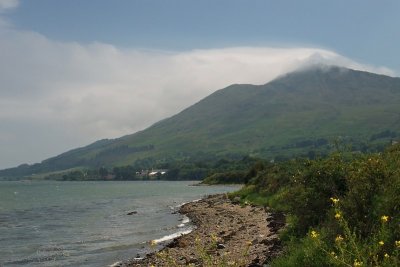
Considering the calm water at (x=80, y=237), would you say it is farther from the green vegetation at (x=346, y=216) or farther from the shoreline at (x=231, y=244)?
the green vegetation at (x=346, y=216)

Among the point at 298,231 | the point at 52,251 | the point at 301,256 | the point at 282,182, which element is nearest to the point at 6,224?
the point at 52,251

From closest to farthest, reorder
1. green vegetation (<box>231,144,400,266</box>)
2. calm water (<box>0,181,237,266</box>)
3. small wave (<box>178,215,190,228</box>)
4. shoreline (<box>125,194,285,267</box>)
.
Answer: green vegetation (<box>231,144,400,266</box>), shoreline (<box>125,194,285,267</box>), calm water (<box>0,181,237,266</box>), small wave (<box>178,215,190,228</box>)

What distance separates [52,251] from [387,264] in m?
31.5

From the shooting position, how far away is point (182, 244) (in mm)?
32719

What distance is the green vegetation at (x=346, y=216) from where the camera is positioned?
11.3 metres

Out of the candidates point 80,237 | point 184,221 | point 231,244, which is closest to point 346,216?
point 231,244

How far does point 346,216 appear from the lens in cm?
1555

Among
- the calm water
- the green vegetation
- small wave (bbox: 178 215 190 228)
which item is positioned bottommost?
small wave (bbox: 178 215 190 228)

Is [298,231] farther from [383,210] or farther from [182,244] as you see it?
[182,244]

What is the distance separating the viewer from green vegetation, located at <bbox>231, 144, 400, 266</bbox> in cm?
1126

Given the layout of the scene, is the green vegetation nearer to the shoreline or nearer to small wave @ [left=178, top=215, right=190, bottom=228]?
the shoreline

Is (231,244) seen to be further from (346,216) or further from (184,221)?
(184,221)

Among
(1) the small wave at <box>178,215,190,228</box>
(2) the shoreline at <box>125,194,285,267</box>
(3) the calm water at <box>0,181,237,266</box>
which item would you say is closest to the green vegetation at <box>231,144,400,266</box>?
(2) the shoreline at <box>125,194,285,267</box>

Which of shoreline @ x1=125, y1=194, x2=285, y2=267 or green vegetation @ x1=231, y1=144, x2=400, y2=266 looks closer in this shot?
green vegetation @ x1=231, y1=144, x2=400, y2=266
